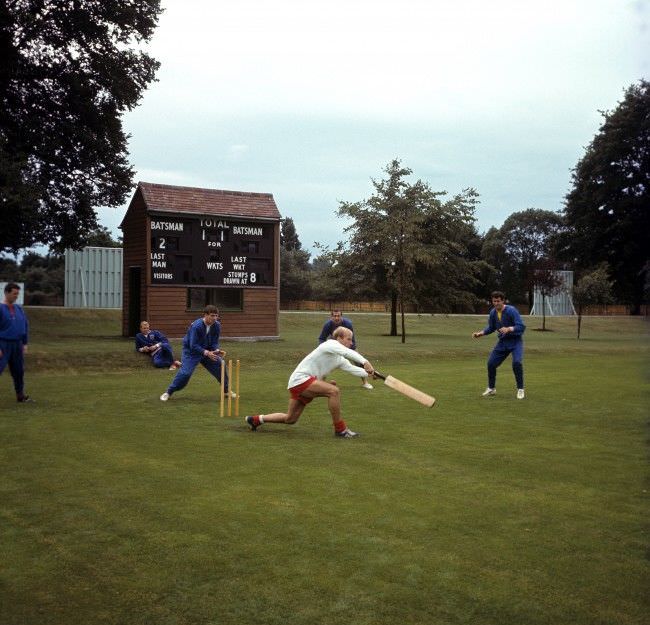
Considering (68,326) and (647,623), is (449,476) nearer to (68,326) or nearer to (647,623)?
(647,623)

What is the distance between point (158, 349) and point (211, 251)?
9.33 meters

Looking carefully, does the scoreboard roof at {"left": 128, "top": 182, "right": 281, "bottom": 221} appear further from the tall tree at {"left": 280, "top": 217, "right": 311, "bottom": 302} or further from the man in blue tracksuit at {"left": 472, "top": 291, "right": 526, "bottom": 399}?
the tall tree at {"left": 280, "top": 217, "right": 311, "bottom": 302}

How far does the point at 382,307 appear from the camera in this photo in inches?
3546

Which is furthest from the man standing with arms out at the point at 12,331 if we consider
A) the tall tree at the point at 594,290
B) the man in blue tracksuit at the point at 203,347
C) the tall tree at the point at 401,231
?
the tall tree at the point at 594,290

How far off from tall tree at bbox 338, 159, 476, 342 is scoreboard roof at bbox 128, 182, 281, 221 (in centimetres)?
1012

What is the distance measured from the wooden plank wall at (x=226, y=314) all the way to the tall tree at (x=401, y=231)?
411 inches

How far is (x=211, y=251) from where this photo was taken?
33.4 metres

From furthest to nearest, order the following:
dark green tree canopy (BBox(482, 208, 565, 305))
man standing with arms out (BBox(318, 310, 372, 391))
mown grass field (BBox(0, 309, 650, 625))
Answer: dark green tree canopy (BBox(482, 208, 565, 305))
man standing with arms out (BBox(318, 310, 372, 391))
mown grass field (BBox(0, 309, 650, 625))

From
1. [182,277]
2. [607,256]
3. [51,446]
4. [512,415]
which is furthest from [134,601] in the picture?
[607,256]

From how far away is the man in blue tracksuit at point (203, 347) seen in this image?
49.9ft

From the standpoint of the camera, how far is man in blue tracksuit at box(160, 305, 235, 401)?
15.2m

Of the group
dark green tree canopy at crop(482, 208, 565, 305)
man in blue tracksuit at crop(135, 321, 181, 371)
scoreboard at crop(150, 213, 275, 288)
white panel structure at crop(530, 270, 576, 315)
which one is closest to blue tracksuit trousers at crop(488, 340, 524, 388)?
man in blue tracksuit at crop(135, 321, 181, 371)

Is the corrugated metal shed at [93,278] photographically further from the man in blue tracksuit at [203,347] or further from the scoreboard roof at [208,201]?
the man in blue tracksuit at [203,347]

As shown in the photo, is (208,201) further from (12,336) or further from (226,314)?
(12,336)
